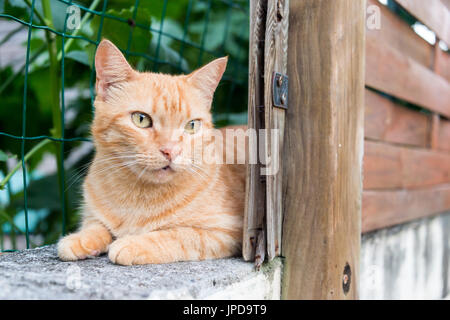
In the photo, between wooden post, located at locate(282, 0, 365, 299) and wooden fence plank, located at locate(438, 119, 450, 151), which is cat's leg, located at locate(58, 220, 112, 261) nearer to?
wooden post, located at locate(282, 0, 365, 299)

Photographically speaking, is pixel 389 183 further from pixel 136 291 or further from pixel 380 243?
pixel 136 291

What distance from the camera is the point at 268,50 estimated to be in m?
1.41

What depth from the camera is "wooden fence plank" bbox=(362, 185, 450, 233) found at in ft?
6.87

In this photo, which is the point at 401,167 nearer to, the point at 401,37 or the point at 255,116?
the point at 401,37

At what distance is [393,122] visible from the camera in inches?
95.3

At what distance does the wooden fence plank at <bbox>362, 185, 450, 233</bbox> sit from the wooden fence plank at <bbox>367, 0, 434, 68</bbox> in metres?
0.85

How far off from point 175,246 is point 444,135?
2699mm

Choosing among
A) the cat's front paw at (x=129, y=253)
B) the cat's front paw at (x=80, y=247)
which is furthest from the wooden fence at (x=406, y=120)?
the cat's front paw at (x=80, y=247)

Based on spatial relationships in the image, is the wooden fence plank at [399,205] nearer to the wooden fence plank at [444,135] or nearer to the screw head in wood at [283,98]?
the wooden fence plank at [444,135]

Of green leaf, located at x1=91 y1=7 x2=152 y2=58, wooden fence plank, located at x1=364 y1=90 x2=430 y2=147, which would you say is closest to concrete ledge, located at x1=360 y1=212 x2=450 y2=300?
wooden fence plank, located at x1=364 y1=90 x2=430 y2=147
